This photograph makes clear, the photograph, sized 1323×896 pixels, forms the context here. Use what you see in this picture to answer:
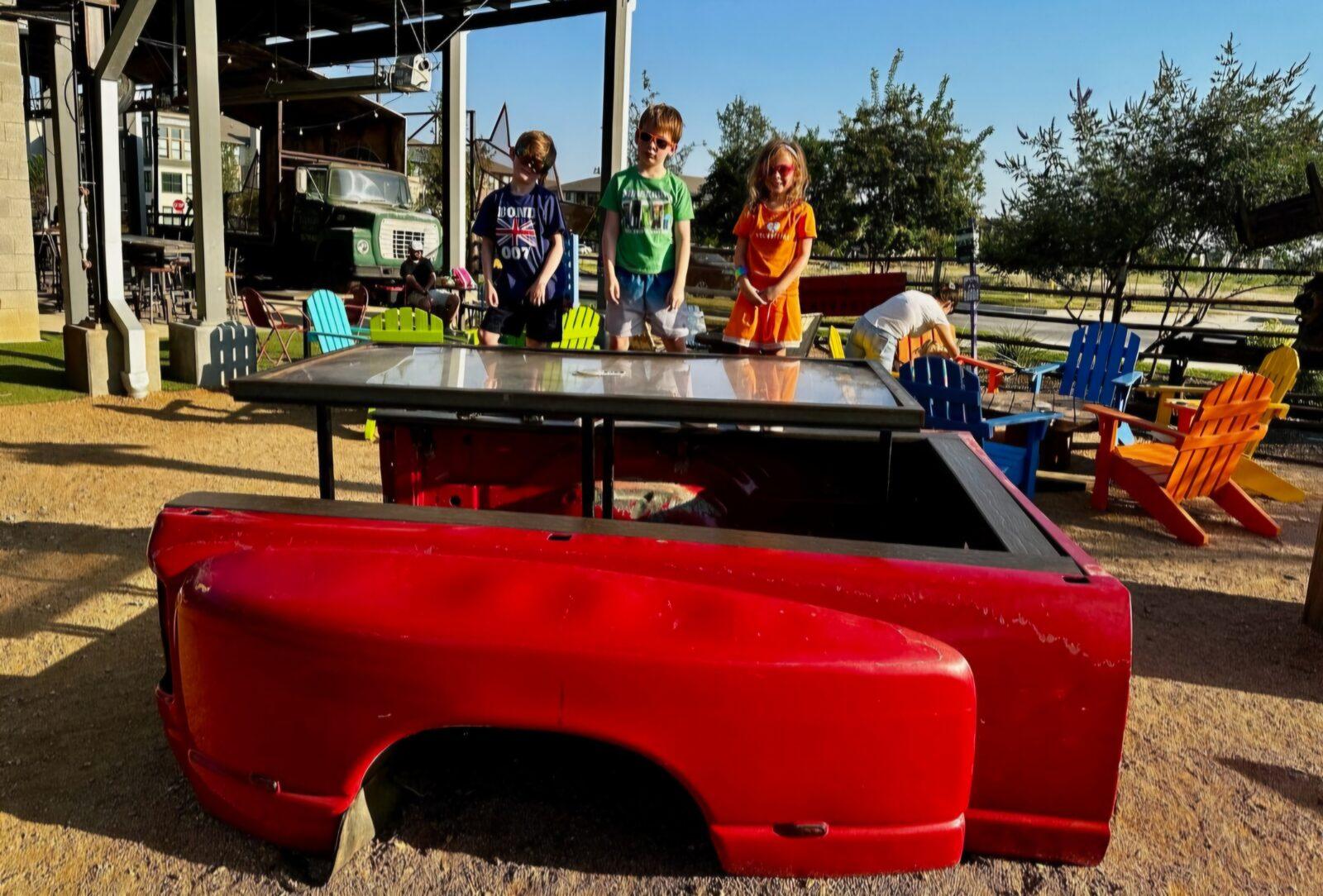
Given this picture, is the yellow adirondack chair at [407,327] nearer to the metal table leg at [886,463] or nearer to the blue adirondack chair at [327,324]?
the blue adirondack chair at [327,324]

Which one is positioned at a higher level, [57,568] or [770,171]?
[770,171]

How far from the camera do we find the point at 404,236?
16703mm

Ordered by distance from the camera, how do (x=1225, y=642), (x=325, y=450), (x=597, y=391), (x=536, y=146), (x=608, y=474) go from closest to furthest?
1. (x=597, y=391)
2. (x=325, y=450)
3. (x=608, y=474)
4. (x=1225, y=642)
5. (x=536, y=146)

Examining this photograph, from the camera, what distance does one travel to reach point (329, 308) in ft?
25.2

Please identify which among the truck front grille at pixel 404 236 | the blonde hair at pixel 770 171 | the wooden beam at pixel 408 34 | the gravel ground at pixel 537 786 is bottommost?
the gravel ground at pixel 537 786

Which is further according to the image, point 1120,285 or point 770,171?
point 1120,285

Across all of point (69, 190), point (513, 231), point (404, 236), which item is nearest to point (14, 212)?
point (69, 190)

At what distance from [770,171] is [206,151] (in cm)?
538

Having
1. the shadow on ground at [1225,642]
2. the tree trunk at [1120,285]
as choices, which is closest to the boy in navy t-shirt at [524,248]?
the shadow on ground at [1225,642]

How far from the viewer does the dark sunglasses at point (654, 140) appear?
4.55 m

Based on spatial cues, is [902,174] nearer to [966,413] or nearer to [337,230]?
[337,230]

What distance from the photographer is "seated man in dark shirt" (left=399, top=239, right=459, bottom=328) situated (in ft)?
34.6

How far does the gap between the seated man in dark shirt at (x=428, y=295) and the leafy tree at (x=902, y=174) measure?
611 inches

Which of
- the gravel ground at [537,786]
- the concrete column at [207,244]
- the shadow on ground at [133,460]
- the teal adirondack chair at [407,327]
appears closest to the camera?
the gravel ground at [537,786]
